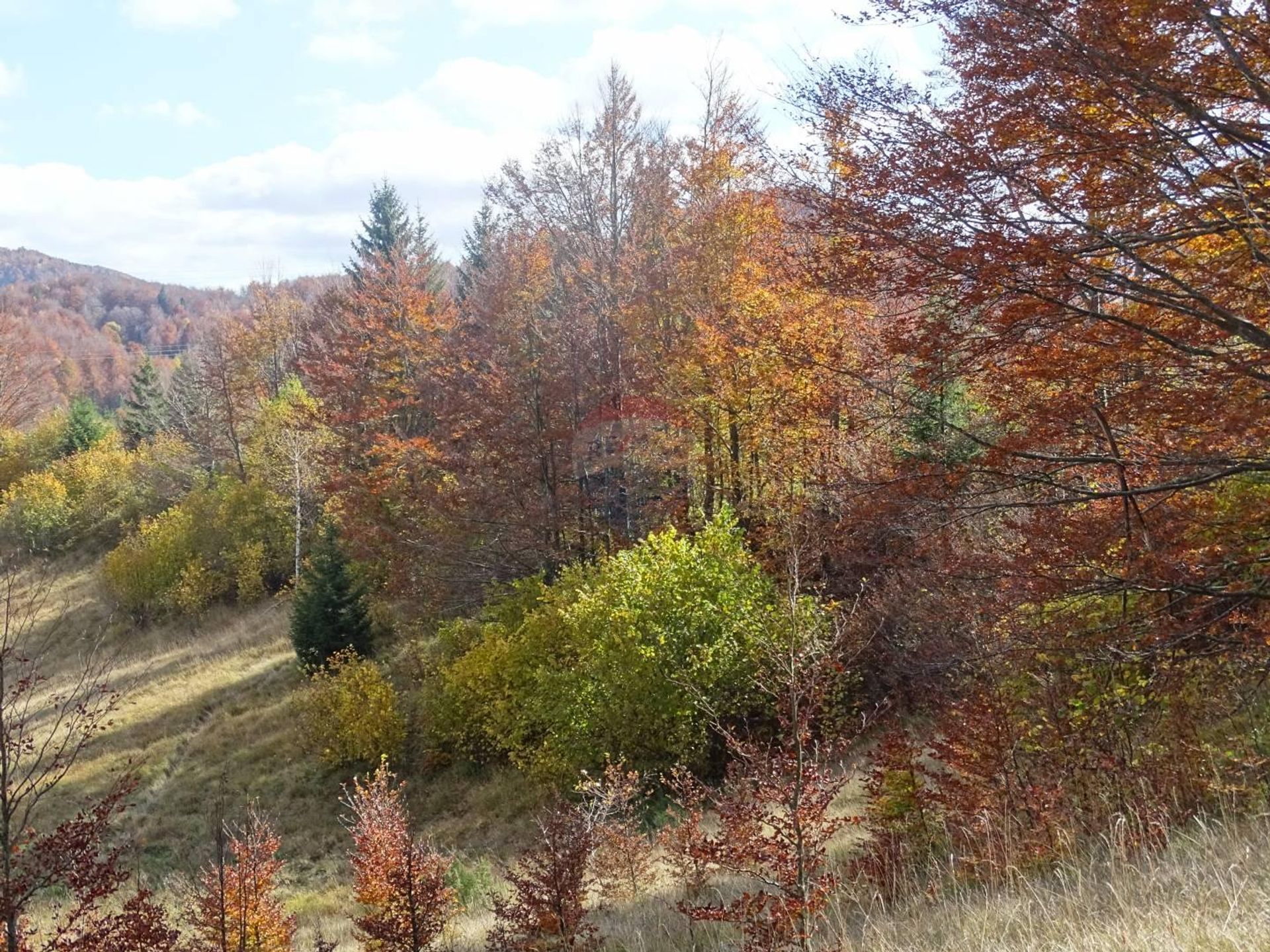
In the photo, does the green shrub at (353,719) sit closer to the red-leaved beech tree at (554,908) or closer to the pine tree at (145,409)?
the red-leaved beech tree at (554,908)

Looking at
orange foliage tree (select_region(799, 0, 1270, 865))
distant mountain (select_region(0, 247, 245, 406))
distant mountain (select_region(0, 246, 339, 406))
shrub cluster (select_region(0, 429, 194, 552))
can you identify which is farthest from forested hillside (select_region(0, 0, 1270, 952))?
distant mountain (select_region(0, 247, 245, 406))

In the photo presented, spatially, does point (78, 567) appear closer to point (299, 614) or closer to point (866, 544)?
point (299, 614)

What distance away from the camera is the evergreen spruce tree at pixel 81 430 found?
165 ft

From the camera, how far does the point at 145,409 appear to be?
169 ft

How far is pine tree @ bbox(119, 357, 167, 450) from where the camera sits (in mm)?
50812

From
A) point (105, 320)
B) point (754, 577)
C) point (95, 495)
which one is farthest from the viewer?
point (105, 320)

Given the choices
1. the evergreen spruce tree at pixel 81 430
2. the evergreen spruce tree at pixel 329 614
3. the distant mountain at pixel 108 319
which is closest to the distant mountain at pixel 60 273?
the distant mountain at pixel 108 319

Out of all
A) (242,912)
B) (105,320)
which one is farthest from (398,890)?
(105,320)

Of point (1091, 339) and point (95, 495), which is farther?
point (95, 495)

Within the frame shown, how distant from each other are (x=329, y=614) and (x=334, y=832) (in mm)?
7191

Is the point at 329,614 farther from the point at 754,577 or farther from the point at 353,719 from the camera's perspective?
the point at 754,577

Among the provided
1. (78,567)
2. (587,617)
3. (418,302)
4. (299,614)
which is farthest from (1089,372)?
(78,567)

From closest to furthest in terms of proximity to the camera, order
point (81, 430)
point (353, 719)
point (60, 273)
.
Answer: point (353, 719) < point (81, 430) < point (60, 273)

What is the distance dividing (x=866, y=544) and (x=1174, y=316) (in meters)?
2.56
